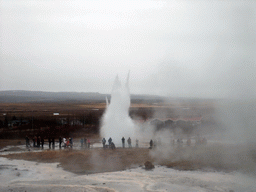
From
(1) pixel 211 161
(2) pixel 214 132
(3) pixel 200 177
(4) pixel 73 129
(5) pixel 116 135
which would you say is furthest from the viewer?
(4) pixel 73 129

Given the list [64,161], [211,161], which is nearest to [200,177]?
[211,161]

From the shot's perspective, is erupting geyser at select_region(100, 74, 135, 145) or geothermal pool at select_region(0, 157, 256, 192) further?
erupting geyser at select_region(100, 74, 135, 145)

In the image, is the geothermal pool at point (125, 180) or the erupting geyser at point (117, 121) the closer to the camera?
the geothermal pool at point (125, 180)

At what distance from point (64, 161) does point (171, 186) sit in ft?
25.3

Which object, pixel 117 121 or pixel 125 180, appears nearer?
pixel 125 180

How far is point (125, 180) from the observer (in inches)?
536

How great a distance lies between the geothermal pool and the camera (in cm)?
1241

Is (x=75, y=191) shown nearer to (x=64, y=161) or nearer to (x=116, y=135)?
(x=64, y=161)

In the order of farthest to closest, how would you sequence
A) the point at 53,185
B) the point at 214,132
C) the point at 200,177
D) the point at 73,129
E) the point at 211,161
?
1. the point at 73,129
2. the point at 214,132
3. the point at 211,161
4. the point at 200,177
5. the point at 53,185

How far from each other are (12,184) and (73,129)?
23.1 m

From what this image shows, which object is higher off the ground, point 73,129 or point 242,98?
point 242,98

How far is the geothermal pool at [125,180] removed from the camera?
12.4 meters

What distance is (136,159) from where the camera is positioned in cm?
1805

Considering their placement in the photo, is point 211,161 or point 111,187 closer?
point 111,187
